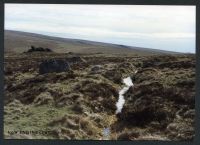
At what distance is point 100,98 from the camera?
43.4ft

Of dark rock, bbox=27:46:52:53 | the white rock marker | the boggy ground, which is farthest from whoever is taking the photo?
the white rock marker

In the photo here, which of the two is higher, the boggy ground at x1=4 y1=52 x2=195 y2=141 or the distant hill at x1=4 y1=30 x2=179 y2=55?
the distant hill at x1=4 y1=30 x2=179 y2=55

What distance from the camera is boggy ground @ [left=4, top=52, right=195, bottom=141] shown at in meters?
12.8

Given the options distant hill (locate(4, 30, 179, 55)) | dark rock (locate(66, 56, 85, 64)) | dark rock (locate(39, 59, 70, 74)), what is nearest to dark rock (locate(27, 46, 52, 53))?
distant hill (locate(4, 30, 179, 55))

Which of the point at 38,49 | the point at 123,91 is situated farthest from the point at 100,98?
the point at 38,49

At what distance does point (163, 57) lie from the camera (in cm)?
1320

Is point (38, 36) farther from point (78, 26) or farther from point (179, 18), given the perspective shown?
point (179, 18)

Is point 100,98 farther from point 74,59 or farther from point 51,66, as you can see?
point 51,66

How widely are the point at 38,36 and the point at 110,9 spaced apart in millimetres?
1966

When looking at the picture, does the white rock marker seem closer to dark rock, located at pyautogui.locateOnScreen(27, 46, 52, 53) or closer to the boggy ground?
the boggy ground

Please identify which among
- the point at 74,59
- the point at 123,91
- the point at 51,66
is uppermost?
the point at 74,59

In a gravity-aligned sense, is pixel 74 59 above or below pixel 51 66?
above

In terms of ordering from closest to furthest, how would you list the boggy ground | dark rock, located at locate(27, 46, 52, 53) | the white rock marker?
1. the boggy ground
2. dark rock, located at locate(27, 46, 52, 53)
3. the white rock marker

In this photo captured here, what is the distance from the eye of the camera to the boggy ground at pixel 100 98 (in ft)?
42.0
